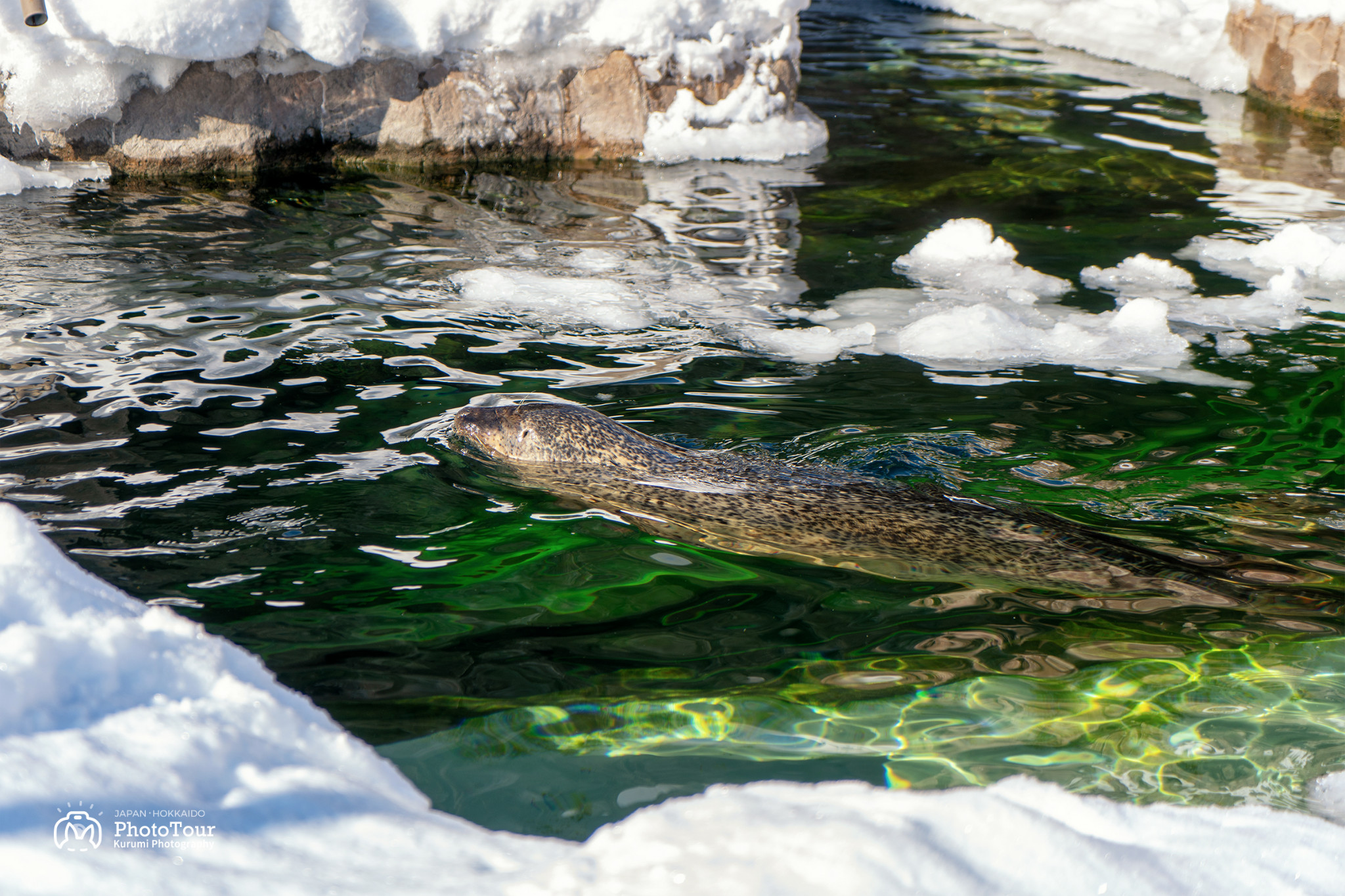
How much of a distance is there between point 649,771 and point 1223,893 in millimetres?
1193

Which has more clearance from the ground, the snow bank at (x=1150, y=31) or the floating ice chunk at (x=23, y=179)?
the snow bank at (x=1150, y=31)

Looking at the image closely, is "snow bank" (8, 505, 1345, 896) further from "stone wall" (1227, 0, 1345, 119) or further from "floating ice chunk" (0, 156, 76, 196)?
"stone wall" (1227, 0, 1345, 119)

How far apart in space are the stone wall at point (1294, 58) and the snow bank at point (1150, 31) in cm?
23

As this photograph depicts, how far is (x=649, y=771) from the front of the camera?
2.55m

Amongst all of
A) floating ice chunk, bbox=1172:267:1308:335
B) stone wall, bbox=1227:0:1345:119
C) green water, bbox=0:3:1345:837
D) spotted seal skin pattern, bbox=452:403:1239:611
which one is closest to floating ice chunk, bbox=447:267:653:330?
green water, bbox=0:3:1345:837

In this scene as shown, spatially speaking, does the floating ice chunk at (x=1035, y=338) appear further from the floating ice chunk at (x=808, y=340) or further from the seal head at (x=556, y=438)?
the seal head at (x=556, y=438)

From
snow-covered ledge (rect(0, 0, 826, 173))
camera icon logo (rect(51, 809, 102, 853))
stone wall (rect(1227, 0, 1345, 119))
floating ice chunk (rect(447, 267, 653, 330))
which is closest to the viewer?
camera icon logo (rect(51, 809, 102, 853))

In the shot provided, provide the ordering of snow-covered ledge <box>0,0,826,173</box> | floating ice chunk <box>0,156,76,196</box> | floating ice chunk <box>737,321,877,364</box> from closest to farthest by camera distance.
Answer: floating ice chunk <box>737,321,877,364</box>
floating ice chunk <box>0,156,76,196</box>
snow-covered ledge <box>0,0,826,173</box>

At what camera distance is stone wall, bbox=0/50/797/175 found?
7805 millimetres

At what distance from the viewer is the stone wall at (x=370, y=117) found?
780 centimetres

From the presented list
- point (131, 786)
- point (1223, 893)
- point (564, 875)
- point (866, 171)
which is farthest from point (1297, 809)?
point (866, 171)

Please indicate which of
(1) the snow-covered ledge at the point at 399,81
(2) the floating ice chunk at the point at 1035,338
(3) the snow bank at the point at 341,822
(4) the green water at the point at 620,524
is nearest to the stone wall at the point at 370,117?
Result: (1) the snow-covered ledge at the point at 399,81

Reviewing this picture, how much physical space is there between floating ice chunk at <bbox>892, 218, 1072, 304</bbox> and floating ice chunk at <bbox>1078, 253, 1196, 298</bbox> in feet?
0.64

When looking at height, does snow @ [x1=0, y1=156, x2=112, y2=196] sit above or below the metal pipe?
below
